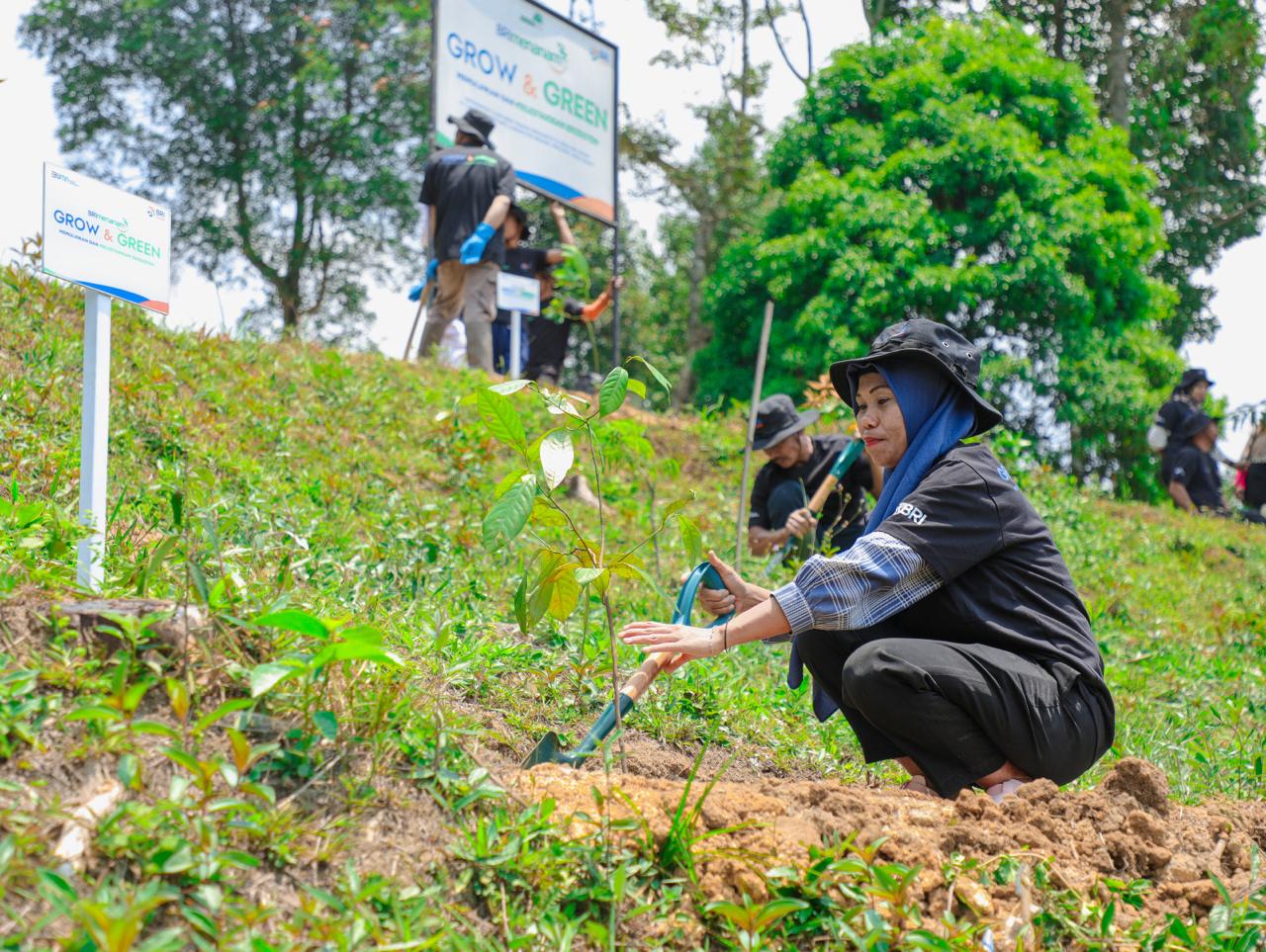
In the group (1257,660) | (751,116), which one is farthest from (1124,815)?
(751,116)

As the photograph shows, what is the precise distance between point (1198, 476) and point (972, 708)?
34.8ft

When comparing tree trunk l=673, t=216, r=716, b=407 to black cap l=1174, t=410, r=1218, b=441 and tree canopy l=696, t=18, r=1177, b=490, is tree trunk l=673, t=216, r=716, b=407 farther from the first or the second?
black cap l=1174, t=410, r=1218, b=441

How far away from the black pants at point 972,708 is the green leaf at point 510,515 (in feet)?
3.18

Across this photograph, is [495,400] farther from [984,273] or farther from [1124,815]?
[984,273]

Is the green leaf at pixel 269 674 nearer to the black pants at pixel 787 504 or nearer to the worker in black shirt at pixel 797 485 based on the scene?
the worker in black shirt at pixel 797 485

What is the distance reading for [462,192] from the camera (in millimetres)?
8461

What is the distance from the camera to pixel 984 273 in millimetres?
13125

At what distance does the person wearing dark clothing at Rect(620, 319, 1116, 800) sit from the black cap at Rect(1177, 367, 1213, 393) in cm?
968

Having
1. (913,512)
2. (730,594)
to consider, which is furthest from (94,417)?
(913,512)

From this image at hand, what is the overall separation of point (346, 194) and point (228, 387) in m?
16.4

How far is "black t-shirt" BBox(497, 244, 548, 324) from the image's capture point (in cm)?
1018

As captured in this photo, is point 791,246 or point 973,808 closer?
point 973,808

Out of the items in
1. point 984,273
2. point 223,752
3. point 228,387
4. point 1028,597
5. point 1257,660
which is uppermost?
point 984,273

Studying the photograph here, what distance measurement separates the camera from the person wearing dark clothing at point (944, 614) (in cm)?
267
